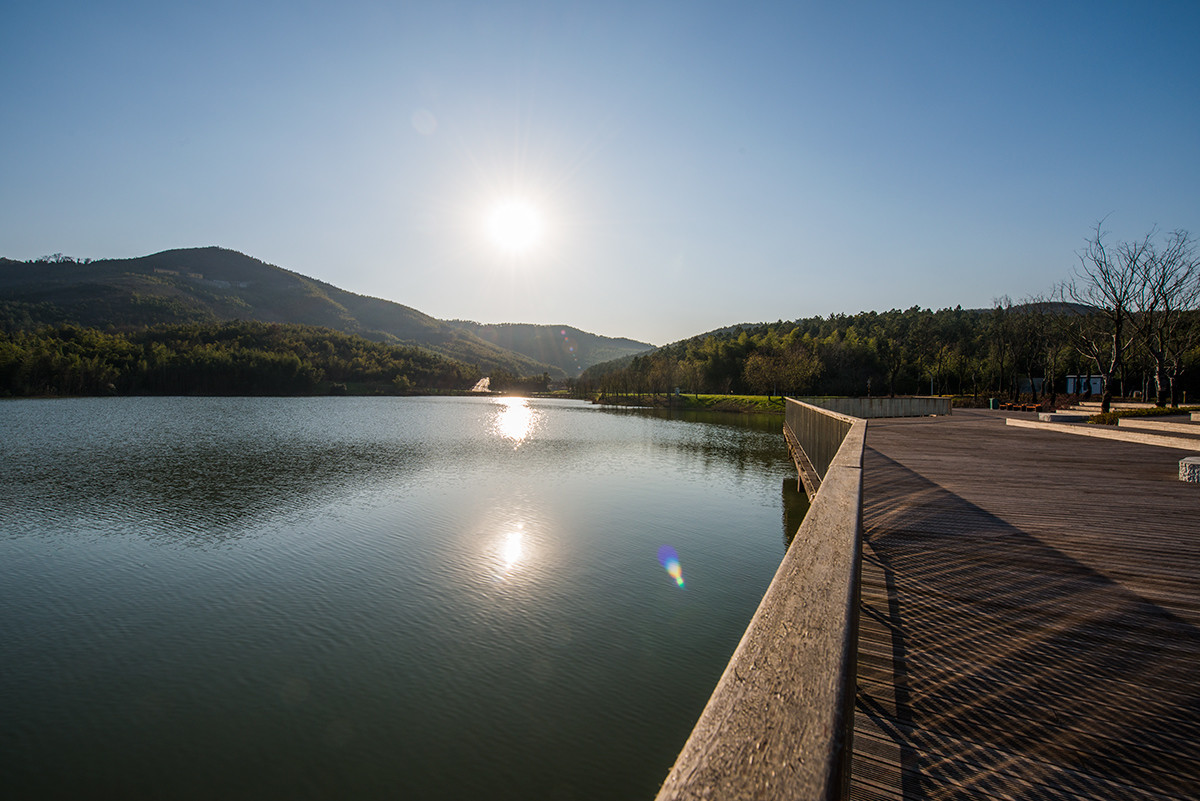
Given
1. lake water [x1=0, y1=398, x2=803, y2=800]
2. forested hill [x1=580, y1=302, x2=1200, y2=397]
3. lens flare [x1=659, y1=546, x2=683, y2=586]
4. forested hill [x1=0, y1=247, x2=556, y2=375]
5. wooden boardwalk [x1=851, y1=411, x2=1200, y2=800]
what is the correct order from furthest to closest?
1. forested hill [x1=0, y1=247, x2=556, y2=375]
2. forested hill [x1=580, y1=302, x2=1200, y2=397]
3. lens flare [x1=659, y1=546, x2=683, y2=586]
4. lake water [x1=0, y1=398, x2=803, y2=800]
5. wooden boardwalk [x1=851, y1=411, x2=1200, y2=800]

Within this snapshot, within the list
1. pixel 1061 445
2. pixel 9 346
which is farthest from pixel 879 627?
pixel 9 346

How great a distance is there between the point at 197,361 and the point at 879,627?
12147 centimetres

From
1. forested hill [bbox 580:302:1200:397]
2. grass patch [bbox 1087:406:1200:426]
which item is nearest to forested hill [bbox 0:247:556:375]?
forested hill [bbox 580:302:1200:397]

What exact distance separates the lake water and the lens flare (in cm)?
16

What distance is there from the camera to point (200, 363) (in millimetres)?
100375

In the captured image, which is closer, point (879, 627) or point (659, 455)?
point (879, 627)

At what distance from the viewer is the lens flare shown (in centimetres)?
932

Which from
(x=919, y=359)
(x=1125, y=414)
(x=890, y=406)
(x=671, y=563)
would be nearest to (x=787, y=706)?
(x=671, y=563)

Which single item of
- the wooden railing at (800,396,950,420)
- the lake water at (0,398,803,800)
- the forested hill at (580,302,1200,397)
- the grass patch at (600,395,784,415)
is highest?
the forested hill at (580,302,1200,397)

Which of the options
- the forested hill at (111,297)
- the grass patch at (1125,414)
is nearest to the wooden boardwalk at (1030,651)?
the grass patch at (1125,414)

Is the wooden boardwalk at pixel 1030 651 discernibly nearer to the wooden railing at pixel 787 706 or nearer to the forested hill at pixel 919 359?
the wooden railing at pixel 787 706

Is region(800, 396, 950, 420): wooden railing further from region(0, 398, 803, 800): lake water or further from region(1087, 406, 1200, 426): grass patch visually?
region(0, 398, 803, 800): lake water

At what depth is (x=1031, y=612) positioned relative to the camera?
3588mm

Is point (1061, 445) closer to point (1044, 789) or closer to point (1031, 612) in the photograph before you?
point (1031, 612)
